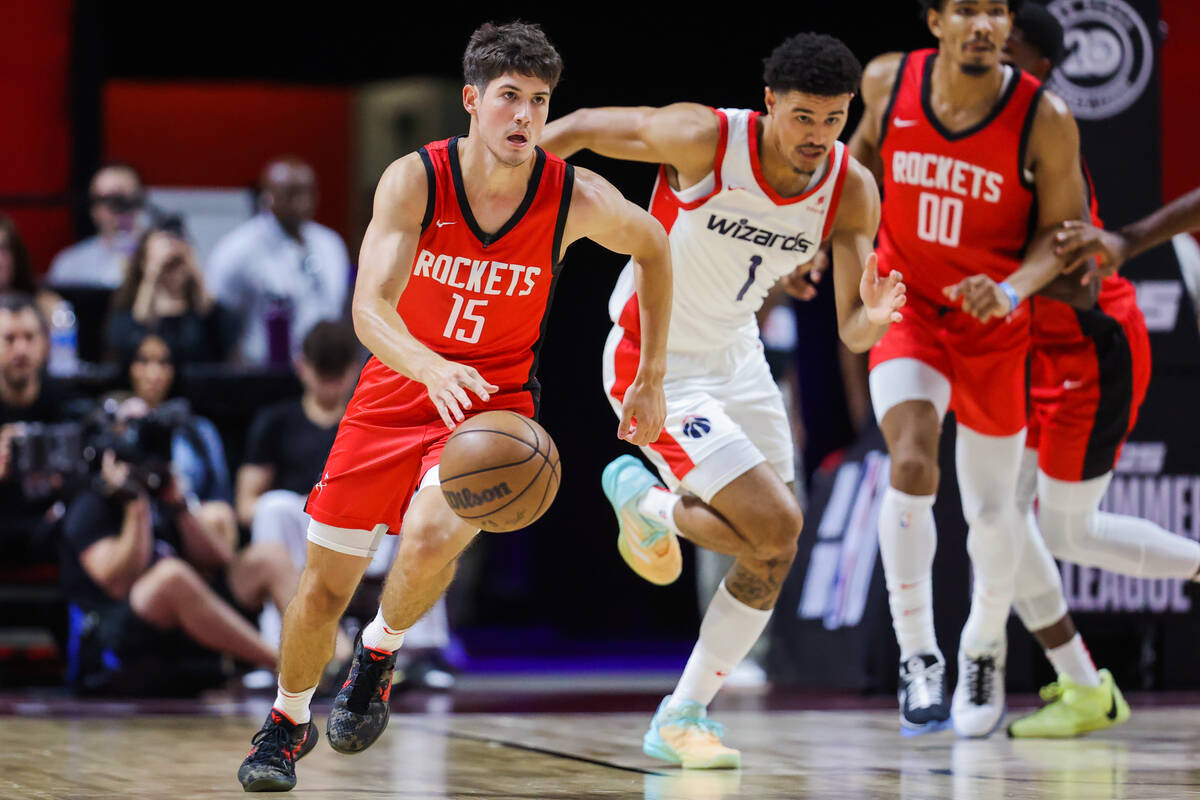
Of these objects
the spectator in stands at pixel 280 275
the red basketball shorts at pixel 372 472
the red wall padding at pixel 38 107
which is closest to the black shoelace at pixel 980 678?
the red basketball shorts at pixel 372 472

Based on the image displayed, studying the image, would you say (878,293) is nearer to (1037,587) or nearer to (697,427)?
(697,427)

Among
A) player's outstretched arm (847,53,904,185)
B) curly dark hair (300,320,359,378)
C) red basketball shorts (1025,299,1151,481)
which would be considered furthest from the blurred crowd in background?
red basketball shorts (1025,299,1151,481)

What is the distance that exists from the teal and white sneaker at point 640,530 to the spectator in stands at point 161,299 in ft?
10.3

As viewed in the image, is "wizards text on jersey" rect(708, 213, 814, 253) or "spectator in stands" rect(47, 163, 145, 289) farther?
"spectator in stands" rect(47, 163, 145, 289)

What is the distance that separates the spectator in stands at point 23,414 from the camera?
24.7 feet

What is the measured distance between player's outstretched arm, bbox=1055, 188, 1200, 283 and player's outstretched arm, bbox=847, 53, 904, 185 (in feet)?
2.32

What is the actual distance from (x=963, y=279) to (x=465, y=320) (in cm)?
192

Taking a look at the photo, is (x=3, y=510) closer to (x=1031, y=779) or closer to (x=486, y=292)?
(x=486, y=292)

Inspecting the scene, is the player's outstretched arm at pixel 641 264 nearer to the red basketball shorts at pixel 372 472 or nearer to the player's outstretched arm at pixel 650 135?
the red basketball shorts at pixel 372 472

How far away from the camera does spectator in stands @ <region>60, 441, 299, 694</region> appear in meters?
7.09

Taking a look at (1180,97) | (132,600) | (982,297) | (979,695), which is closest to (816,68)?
(982,297)

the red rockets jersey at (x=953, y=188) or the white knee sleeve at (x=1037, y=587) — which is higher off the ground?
the red rockets jersey at (x=953, y=188)

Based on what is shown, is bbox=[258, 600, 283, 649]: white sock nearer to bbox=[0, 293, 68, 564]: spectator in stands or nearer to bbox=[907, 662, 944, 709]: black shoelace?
bbox=[0, 293, 68, 564]: spectator in stands

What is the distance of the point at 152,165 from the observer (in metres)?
15.1
